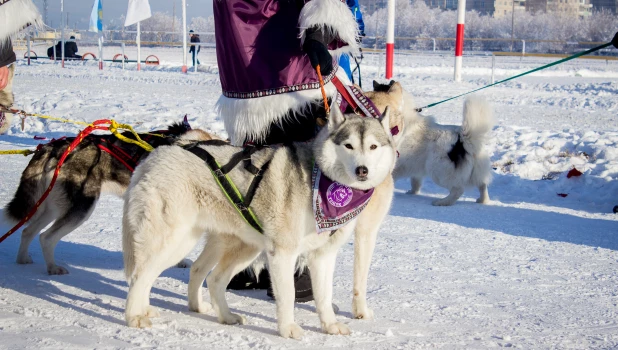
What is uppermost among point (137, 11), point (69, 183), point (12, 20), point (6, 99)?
point (137, 11)

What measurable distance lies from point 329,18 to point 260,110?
0.65 m

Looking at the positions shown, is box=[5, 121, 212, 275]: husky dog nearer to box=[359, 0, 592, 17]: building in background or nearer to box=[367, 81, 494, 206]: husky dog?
box=[367, 81, 494, 206]: husky dog

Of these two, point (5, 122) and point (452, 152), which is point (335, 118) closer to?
point (5, 122)

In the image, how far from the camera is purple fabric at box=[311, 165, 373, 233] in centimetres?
320

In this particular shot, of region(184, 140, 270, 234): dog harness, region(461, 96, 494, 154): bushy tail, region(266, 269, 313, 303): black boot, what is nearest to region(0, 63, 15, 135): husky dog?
region(184, 140, 270, 234): dog harness

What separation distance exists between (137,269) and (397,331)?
1332mm

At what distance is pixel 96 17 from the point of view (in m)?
28.2

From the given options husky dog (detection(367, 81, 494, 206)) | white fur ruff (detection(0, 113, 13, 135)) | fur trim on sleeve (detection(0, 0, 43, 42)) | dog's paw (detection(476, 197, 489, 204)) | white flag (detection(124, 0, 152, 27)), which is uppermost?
white flag (detection(124, 0, 152, 27))

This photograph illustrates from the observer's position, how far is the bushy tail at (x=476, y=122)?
7047 mm

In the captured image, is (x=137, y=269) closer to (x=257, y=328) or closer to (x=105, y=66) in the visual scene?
(x=257, y=328)

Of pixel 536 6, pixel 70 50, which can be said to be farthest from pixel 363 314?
pixel 536 6

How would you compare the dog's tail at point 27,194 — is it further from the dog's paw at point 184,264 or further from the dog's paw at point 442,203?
the dog's paw at point 442,203

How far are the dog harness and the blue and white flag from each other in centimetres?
2660

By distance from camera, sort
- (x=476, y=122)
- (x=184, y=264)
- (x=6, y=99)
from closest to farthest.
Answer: (x=6, y=99), (x=184, y=264), (x=476, y=122)
